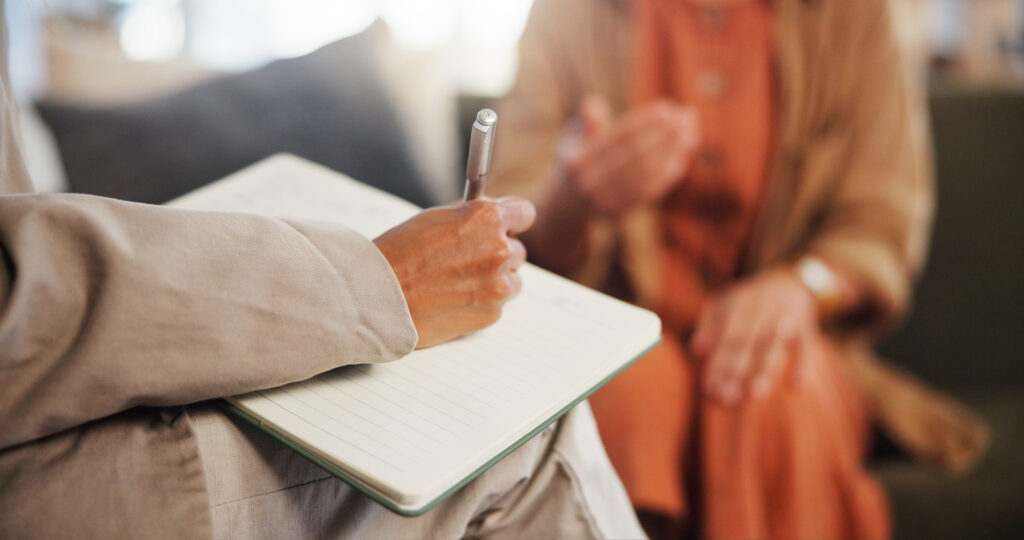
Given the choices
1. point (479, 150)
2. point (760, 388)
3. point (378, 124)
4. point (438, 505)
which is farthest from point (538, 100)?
point (438, 505)

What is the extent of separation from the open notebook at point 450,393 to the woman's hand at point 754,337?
1.15ft

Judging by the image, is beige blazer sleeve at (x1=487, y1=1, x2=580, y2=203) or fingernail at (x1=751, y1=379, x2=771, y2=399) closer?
fingernail at (x1=751, y1=379, x2=771, y2=399)

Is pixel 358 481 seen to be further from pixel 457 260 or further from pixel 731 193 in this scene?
pixel 731 193

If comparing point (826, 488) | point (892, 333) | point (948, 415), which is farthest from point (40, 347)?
point (892, 333)

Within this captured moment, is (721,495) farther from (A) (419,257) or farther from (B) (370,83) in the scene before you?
(B) (370,83)

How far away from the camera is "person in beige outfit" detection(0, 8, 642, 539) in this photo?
367 mm

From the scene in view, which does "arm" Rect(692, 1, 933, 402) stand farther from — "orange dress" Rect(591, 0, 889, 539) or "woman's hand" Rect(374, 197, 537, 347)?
"woman's hand" Rect(374, 197, 537, 347)

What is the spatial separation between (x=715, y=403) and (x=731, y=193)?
33 centimetres

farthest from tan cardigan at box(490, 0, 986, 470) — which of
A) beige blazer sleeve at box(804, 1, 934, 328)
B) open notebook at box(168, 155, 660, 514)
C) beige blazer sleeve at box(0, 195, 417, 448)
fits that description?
beige blazer sleeve at box(0, 195, 417, 448)

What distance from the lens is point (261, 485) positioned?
1.42 ft

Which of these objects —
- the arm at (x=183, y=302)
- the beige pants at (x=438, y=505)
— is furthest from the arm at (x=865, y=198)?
the arm at (x=183, y=302)

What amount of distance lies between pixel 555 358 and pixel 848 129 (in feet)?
2.39

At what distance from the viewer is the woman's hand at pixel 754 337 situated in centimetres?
84

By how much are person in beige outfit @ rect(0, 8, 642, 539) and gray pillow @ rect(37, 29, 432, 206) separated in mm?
403
